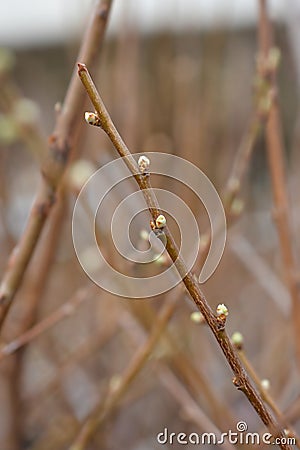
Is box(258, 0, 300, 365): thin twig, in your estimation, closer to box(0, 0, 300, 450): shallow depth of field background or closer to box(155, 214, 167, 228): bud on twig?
box(0, 0, 300, 450): shallow depth of field background

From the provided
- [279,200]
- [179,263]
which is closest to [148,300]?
[279,200]

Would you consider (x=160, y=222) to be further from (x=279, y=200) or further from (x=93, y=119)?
(x=279, y=200)

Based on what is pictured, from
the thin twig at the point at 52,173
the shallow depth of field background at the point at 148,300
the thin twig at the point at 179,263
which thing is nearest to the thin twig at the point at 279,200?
the shallow depth of field background at the point at 148,300

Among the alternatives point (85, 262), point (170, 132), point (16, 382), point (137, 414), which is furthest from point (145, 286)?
point (170, 132)

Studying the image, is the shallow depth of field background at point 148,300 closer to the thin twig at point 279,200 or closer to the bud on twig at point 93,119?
the thin twig at point 279,200

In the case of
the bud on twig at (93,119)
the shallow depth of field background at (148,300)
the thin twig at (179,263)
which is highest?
the shallow depth of field background at (148,300)

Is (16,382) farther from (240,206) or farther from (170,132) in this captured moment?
(170,132)
